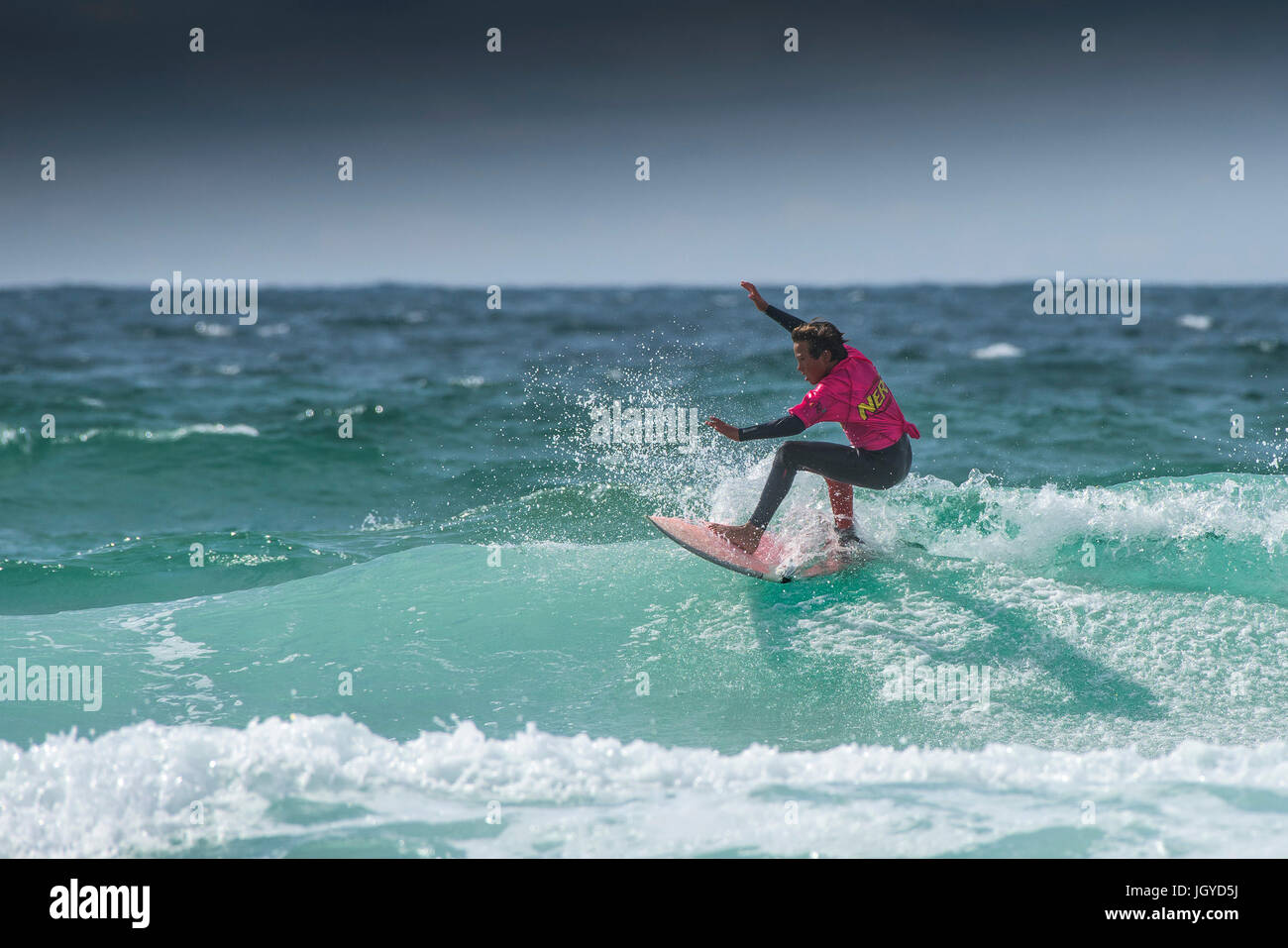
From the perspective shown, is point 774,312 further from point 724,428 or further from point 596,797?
point 596,797

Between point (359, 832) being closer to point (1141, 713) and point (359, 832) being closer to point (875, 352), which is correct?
point (1141, 713)

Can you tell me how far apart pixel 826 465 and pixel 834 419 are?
1.11 feet

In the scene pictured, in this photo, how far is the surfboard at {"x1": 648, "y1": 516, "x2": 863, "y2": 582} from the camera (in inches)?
297

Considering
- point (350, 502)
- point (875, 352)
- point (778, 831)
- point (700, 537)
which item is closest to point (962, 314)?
point (875, 352)

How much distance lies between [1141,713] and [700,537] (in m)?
3.21

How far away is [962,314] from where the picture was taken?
46.1 meters

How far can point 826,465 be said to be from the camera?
7.48 metres

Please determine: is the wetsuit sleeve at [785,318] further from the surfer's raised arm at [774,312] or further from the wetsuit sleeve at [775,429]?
the wetsuit sleeve at [775,429]

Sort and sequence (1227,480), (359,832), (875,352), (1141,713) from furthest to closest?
1. (875,352)
2. (1227,480)
3. (1141,713)
4. (359,832)

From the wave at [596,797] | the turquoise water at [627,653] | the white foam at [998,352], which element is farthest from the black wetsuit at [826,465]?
the white foam at [998,352]

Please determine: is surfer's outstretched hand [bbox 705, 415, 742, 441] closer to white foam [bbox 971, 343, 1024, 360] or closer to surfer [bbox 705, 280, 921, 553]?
surfer [bbox 705, 280, 921, 553]

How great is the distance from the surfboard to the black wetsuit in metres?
0.30

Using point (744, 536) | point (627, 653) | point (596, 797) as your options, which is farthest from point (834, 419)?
point (596, 797)

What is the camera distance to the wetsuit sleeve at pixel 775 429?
22.9 ft
